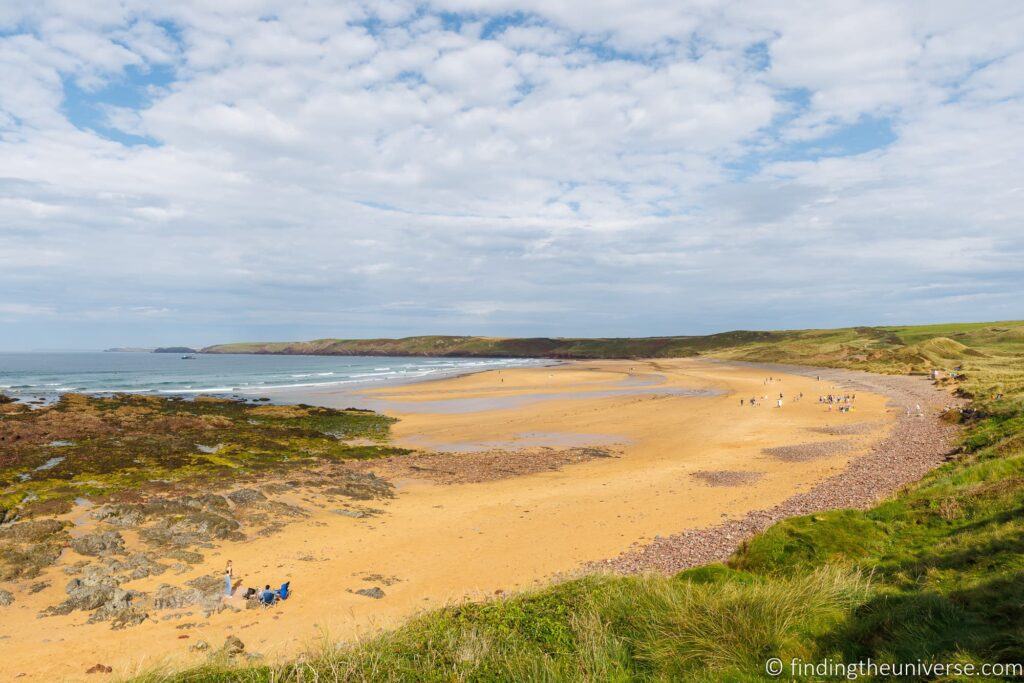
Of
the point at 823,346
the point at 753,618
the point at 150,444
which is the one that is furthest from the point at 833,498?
the point at 823,346

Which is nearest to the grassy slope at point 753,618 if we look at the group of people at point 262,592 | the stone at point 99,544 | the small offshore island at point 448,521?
the small offshore island at point 448,521

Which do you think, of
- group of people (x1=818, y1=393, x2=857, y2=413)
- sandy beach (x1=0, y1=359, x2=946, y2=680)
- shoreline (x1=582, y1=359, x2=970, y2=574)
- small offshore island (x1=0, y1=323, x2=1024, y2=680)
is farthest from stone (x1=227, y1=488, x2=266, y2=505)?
group of people (x1=818, y1=393, x2=857, y2=413)

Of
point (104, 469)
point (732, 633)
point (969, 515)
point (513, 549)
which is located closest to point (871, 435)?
point (969, 515)

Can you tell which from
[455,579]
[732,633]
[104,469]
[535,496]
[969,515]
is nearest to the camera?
[732,633]

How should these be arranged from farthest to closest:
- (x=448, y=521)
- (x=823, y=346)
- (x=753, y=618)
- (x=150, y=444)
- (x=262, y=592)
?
1. (x=823, y=346)
2. (x=150, y=444)
3. (x=448, y=521)
4. (x=262, y=592)
5. (x=753, y=618)

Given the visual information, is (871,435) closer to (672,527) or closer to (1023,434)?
(1023,434)

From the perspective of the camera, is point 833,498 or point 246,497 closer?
point 833,498

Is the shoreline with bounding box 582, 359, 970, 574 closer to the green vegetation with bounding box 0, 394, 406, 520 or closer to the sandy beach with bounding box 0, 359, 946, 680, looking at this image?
the sandy beach with bounding box 0, 359, 946, 680

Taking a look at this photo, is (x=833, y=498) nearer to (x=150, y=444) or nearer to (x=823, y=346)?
(x=150, y=444)

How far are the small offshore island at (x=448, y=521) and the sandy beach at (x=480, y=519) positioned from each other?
11cm

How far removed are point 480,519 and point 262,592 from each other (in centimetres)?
757

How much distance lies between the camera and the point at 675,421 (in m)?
37.2

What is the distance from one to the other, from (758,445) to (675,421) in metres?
9.26

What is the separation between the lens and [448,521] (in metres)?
18.1
